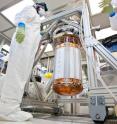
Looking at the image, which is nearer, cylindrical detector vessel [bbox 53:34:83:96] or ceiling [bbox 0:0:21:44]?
cylindrical detector vessel [bbox 53:34:83:96]

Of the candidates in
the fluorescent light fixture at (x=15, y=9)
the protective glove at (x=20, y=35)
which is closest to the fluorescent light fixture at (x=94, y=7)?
the fluorescent light fixture at (x=15, y=9)

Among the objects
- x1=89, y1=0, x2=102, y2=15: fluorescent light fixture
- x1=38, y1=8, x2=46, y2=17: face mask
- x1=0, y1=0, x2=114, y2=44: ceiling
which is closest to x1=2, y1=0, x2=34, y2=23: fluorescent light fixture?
x1=0, y1=0, x2=114, y2=44: ceiling

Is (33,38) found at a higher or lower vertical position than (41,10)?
lower

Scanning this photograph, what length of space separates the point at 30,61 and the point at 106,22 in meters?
2.43

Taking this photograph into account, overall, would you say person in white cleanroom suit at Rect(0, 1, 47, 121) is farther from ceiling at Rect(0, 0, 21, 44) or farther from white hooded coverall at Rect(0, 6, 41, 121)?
ceiling at Rect(0, 0, 21, 44)

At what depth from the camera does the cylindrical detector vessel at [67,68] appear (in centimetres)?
75

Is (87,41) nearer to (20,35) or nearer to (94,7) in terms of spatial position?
(20,35)

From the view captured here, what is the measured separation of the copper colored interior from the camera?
29.6 inches

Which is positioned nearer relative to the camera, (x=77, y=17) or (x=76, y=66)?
(x=76, y=66)

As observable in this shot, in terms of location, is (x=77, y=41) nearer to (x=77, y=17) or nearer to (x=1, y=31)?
(x=77, y=17)

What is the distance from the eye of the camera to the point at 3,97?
0.69m

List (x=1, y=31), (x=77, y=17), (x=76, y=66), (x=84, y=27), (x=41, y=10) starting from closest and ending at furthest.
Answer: (x=76, y=66) < (x=84, y=27) < (x=77, y=17) < (x=41, y=10) < (x=1, y=31)

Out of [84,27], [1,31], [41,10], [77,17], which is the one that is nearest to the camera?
[84,27]

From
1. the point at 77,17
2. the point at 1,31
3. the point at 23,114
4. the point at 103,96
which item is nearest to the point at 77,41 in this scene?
the point at 77,17
